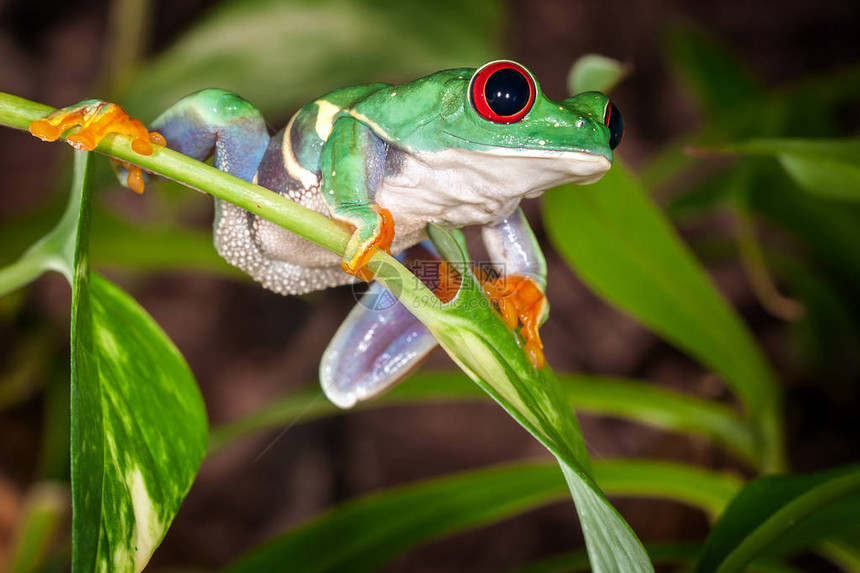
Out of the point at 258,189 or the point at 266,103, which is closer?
the point at 258,189

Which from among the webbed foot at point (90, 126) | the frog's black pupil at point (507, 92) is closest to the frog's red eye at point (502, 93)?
the frog's black pupil at point (507, 92)

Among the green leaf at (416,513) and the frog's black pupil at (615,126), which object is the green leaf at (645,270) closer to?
the green leaf at (416,513)

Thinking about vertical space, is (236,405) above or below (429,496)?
below

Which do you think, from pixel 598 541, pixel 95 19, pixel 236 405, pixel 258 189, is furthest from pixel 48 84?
pixel 598 541

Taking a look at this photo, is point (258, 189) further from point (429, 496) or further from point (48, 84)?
point (48, 84)

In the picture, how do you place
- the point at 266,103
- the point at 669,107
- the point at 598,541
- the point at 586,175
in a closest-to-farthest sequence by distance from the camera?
the point at 598,541, the point at 586,175, the point at 266,103, the point at 669,107

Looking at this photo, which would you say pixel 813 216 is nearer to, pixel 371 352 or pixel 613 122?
pixel 613 122
